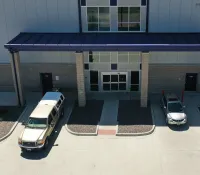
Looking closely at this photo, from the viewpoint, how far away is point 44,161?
20.5 m

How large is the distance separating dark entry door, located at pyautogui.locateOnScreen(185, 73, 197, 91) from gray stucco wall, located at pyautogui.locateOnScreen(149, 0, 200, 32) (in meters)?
4.05

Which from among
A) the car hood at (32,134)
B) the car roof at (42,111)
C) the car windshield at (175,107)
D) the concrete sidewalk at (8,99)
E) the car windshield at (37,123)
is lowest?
the concrete sidewalk at (8,99)

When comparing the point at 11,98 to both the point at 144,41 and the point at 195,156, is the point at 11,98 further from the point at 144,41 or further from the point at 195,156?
the point at 195,156

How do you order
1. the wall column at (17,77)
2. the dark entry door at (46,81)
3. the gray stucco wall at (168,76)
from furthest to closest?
the dark entry door at (46,81) → the gray stucco wall at (168,76) → the wall column at (17,77)

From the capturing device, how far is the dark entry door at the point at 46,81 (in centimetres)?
2920

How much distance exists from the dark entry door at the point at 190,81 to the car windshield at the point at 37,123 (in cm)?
1352

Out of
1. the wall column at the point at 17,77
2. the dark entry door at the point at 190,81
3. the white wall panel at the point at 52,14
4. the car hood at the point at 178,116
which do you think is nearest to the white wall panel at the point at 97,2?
the white wall panel at the point at 52,14

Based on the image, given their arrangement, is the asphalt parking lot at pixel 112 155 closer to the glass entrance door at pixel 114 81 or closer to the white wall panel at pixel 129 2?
the glass entrance door at pixel 114 81

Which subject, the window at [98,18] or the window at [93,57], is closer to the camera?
the window at [98,18]

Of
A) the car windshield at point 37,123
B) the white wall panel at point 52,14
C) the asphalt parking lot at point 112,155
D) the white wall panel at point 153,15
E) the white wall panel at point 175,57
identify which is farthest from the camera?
the white wall panel at point 175,57

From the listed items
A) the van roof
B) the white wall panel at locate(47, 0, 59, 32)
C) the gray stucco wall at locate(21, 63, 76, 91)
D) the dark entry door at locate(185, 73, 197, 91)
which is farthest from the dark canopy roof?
the dark entry door at locate(185, 73, 197, 91)

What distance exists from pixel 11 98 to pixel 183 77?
15412 mm

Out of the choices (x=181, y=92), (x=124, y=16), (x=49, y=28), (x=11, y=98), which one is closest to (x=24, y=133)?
(x=11, y=98)

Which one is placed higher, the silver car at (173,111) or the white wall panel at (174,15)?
the white wall panel at (174,15)
